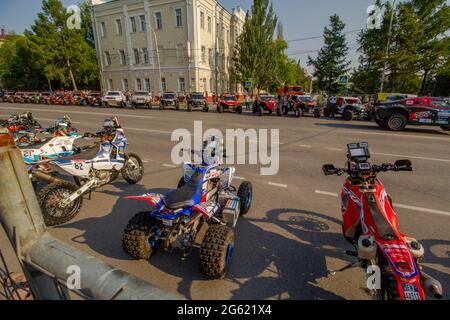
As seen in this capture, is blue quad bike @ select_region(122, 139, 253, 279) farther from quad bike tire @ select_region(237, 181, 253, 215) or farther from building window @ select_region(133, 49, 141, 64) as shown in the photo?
building window @ select_region(133, 49, 141, 64)

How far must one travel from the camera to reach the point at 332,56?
4562cm

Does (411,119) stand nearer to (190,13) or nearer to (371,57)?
(371,57)

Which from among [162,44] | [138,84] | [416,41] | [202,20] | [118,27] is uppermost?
[118,27]

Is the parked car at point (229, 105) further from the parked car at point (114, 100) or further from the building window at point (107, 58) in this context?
the building window at point (107, 58)

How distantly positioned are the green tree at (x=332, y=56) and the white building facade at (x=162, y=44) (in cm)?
1994

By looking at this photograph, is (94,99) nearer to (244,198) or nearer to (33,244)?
(244,198)

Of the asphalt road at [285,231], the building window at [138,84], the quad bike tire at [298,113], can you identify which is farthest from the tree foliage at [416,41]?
the building window at [138,84]

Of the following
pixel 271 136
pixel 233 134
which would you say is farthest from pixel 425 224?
pixel 233 134

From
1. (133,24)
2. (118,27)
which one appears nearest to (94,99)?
(133,24)

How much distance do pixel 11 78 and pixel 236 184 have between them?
61660 millimetres

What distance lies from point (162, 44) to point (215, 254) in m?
38.5

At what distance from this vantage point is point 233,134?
11.6m

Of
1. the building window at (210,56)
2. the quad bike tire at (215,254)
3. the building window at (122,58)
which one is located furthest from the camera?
the building window at (122,58)

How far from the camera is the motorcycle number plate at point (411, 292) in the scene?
170 cm
